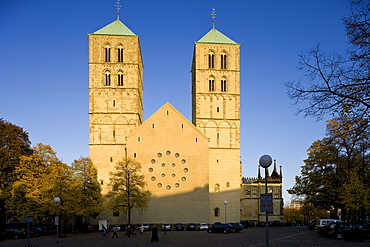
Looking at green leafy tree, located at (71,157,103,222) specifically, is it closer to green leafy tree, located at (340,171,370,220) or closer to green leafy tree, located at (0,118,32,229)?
green leafy tree, located at (0,118,32,229)

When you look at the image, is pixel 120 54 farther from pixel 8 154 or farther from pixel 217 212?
pixel 217 212

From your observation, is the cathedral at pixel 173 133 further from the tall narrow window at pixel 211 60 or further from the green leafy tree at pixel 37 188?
the green leafy tree at pixel 37 188

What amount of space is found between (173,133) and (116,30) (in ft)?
59.1

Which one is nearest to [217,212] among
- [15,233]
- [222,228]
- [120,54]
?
[222,228]

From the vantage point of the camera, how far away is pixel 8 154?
163 feet

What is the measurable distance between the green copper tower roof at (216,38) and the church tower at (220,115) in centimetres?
15

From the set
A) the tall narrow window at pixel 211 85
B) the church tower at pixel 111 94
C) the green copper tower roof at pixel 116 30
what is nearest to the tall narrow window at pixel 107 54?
the church tower at pixel 111 94

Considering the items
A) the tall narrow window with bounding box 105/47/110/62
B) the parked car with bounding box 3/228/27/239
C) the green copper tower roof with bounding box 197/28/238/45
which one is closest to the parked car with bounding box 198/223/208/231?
the parked car with bounding box 3/228/27/239

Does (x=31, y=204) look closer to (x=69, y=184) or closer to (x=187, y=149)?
(x=69, y=184)

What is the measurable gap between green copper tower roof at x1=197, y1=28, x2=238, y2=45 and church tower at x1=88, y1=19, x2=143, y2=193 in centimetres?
1068

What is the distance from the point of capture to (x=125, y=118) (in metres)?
61.8

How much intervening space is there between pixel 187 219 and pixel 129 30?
29.7 meters

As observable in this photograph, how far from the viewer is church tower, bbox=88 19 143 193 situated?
60.8 metres

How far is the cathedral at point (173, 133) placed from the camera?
197 ft
